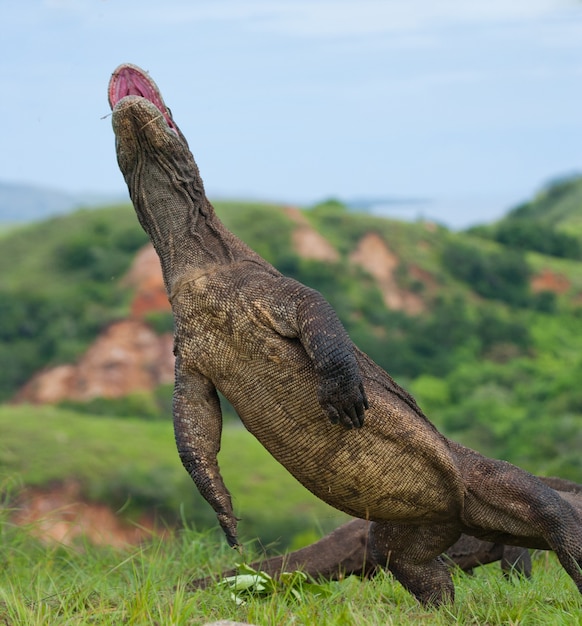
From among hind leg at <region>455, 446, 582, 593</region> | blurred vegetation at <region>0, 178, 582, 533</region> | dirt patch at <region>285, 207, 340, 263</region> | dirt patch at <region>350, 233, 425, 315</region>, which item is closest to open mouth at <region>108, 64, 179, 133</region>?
hind leg at <region>455, 446, 582, 593</region>

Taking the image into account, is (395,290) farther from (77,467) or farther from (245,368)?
(245,368)

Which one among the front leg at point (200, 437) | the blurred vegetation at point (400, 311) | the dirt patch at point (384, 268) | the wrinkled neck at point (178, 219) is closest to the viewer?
the front leg at point (200, 437)

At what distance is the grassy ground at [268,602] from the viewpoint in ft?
16.5

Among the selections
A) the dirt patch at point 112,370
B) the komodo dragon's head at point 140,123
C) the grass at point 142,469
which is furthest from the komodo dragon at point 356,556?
the dirt patch at point 112,370

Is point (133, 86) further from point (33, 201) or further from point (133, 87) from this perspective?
point (33, 201)

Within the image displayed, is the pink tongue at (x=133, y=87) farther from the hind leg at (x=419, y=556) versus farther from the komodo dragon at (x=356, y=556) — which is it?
the komodo dragon at (x=356, y=556)

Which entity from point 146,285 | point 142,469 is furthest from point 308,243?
point 142,469

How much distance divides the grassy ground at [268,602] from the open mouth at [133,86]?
7.09ft

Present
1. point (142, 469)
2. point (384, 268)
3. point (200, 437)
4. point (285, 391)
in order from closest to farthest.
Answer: point (285, 391), point (200, 437), point (142, 469), point (384, 268)

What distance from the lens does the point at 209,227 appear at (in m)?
5.67

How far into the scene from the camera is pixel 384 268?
44.2 meters

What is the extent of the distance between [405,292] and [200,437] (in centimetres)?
3830

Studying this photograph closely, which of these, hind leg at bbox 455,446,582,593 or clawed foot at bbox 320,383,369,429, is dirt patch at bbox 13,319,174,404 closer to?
hind leg at bbox 455,446,582,593

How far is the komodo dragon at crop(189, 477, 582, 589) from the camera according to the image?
268 inches
